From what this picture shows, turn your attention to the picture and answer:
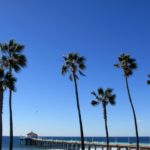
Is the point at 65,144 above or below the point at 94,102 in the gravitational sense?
below

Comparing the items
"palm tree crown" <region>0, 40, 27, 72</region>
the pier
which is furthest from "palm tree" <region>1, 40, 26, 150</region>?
the pier

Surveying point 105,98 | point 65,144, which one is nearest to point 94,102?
point 105,98

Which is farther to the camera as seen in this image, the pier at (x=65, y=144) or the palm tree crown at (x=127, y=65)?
the pier at (x=65, y=144)

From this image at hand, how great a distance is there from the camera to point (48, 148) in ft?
425

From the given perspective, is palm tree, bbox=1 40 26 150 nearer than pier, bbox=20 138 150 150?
Yes

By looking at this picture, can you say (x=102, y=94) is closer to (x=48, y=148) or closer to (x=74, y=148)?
(x=74, y=148)

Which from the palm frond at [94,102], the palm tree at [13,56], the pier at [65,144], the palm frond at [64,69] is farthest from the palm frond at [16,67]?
the pier at [65,144]

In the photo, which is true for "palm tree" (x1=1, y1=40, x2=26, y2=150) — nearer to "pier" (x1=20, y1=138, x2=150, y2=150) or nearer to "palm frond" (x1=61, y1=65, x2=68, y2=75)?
"palm frond" (x1=61, y1=65, x2=68, y2=75)

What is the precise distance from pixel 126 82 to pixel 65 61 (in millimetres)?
9580

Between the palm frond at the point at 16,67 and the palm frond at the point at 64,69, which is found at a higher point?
the palm frond at the point at 64,69

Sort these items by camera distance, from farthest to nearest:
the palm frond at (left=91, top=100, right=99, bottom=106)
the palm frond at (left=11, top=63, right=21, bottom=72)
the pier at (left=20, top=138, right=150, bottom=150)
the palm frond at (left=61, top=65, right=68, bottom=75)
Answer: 1. the pier at (left=20, top=138, right=150, bottom=150)
2. the palm frond at (left=91, top=100, right=99, bottom=106)
3. the palm frond at (left=61, top=65, right=68, bottom=75)
4. the palm frond at (left=11, top=63, right=21, bottom=72)

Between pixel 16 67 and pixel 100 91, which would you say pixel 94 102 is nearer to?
pixel 100 91

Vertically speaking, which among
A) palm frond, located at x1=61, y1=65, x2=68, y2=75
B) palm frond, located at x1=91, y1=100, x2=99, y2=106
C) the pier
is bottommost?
the pier

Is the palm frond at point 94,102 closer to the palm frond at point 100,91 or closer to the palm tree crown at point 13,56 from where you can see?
the palm frond at point 100,91
